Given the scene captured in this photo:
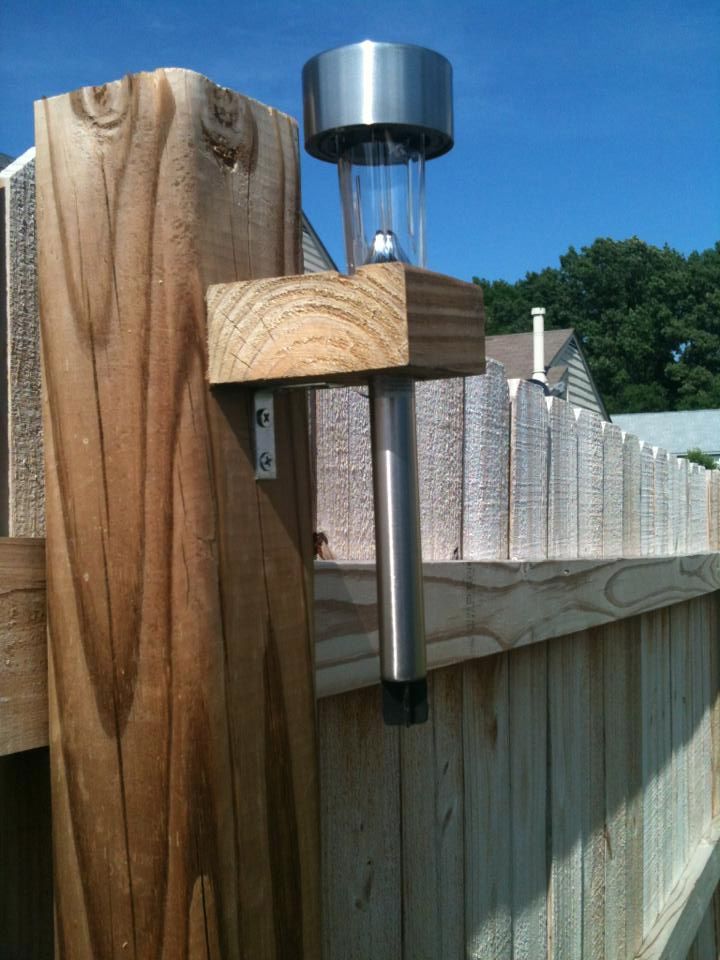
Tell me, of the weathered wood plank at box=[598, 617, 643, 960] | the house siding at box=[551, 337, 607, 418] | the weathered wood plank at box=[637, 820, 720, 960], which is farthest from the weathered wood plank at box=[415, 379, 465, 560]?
the house siding at box=[551, 337, 607, 418]

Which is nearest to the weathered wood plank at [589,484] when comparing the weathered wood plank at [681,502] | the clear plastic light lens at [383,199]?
the weathered wood plank at [681,502]

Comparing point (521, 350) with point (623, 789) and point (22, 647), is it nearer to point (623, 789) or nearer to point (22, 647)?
point (623, 789)

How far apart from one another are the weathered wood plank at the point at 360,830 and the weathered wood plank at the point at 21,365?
57cm

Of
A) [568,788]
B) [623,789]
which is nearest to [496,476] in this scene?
[568,788]

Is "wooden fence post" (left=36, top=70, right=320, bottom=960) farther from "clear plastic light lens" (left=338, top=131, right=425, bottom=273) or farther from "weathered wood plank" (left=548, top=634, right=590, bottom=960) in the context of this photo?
"weathered wood plank" (left=548, top=634, right=590, bottom=960)

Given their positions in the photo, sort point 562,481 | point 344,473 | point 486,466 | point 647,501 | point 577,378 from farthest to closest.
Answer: point 577,378
point 647,501
point 562,481
point 486,466
point 344,473

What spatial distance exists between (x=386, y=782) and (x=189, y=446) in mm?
877

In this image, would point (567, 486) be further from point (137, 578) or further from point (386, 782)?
point (137, 578)

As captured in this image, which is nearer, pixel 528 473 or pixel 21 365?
pixel 21 365

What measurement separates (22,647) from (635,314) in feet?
188

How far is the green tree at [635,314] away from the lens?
173ft

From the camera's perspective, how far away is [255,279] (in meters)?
1.03

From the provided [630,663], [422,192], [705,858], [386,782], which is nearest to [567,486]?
[630,663]

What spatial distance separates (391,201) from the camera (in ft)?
4.05
